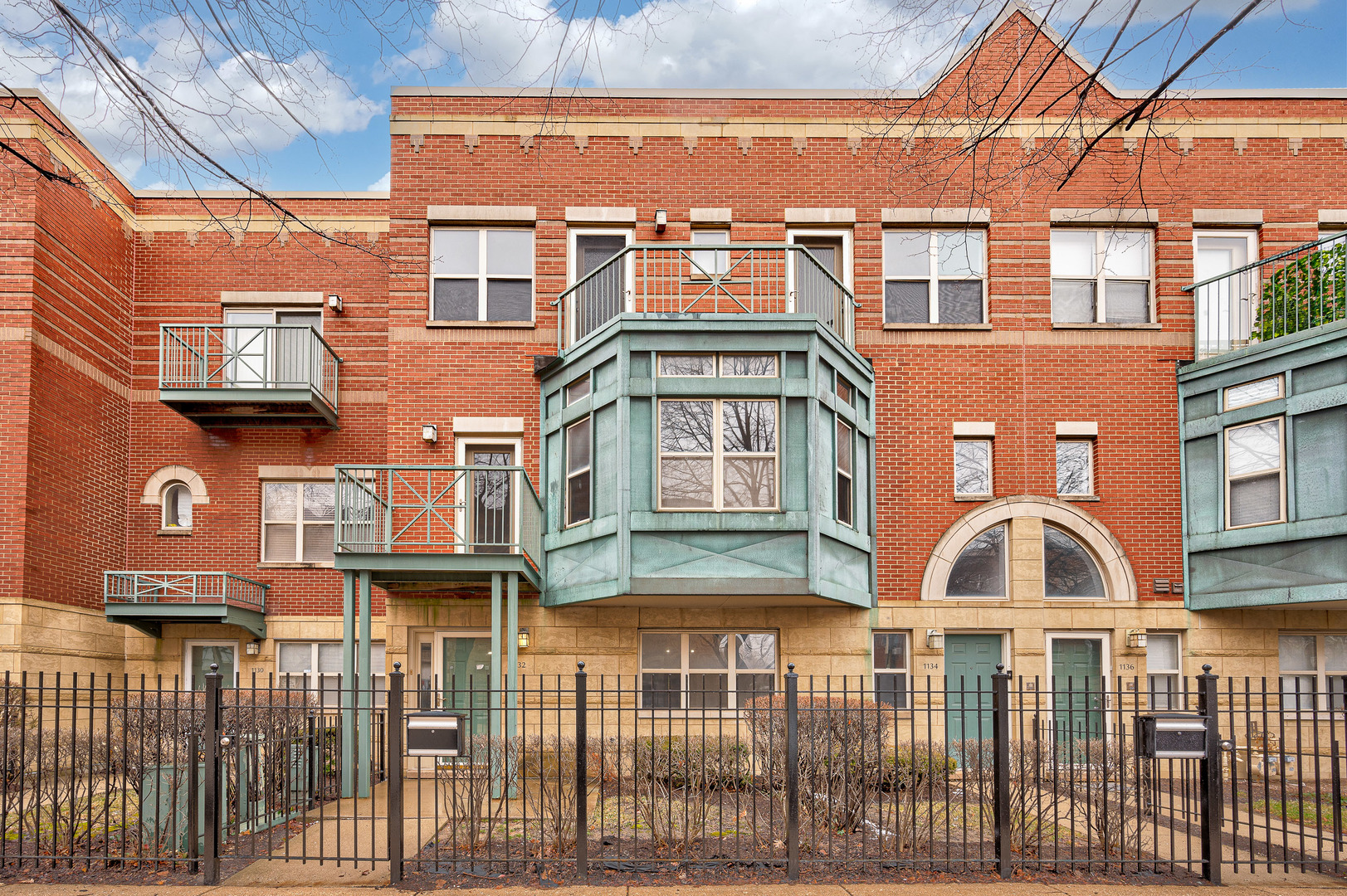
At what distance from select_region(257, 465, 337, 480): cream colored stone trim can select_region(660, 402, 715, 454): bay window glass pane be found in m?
8.00

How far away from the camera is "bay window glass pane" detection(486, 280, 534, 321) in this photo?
15664 mm

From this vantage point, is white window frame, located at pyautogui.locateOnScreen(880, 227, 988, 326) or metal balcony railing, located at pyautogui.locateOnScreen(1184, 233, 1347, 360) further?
white window frame, located at pyautogui.locateOnScreen(880, 227, 988, 326)

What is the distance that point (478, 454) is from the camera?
608 inches

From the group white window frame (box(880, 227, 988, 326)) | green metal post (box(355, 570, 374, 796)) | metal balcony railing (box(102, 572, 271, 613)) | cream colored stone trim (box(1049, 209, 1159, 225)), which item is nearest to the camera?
green metal post (box(355, 570, 374, 796))

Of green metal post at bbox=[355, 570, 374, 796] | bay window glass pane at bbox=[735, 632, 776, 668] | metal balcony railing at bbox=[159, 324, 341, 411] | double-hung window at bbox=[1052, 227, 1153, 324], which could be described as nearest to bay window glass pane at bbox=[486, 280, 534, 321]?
metal balcony railing at bbox=[159, 324, 341, 411]

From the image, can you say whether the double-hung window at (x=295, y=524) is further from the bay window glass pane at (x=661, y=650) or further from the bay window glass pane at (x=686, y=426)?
the bay window glass pane at (x=686, y=426)

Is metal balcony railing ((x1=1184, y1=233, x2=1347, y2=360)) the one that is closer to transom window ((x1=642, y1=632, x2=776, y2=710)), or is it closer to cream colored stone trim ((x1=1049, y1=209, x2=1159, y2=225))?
cream colored stone trim ((x1=1049, y1=209, x2=1159, y2=225))

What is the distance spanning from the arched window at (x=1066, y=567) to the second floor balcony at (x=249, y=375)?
12.3 meters

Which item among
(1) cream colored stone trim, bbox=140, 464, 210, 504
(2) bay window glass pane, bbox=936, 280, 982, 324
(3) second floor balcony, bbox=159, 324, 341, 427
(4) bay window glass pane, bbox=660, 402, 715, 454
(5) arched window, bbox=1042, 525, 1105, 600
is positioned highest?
(2) bay window glass pane, bbox=936, 280, 982, 324

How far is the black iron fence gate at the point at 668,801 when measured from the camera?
8.51 m

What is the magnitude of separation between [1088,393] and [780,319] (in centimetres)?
545

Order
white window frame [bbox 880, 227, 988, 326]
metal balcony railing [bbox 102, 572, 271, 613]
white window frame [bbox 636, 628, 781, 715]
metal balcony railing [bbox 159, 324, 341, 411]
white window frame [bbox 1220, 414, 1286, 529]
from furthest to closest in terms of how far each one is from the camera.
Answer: metal balcony railing [bbox 159, 324, 341, 411], metal balcony railing [bbox 102, 572, 271, 613], white window frame [bbox 880, 227, 988, 326], white window frame [bbox 636, 628, 781, 715], white window frame [bbox 1220, 414, 1286, 529]

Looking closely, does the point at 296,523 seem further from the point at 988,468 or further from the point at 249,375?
the point at 988,468

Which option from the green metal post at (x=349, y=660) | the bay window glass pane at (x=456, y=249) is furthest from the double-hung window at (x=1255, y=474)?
the green metal post at (x=349, y=660)
